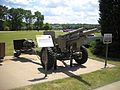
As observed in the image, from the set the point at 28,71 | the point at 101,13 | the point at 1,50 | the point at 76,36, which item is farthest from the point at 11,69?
the point at 101,13

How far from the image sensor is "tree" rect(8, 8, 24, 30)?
98.0 m

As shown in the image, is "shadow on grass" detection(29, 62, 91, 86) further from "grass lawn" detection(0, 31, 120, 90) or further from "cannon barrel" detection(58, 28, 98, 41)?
"cannon barrel" detection(58, 28, 98, 41)

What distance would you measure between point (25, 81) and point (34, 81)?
33cm

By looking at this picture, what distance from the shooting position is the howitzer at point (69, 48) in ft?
38.0

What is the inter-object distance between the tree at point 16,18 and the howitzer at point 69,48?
85711 mm

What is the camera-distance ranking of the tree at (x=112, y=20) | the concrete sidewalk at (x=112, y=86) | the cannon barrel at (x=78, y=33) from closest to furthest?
the concrete sidewalk at (x=112, y=86) < the cannon barrel at (x=78, y=33) < the tree at (x=112, y=20)

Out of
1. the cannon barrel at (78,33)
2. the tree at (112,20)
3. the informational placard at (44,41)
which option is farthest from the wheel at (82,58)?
the tree at (112,20)

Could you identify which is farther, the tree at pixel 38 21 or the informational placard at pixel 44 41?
the tree at pixel 38 21

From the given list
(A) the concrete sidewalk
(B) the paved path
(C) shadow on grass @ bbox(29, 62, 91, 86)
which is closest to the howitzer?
(C) shadow on grass @ bbox(29, 62, 91, 86)

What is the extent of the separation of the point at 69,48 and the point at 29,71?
96.2 inches

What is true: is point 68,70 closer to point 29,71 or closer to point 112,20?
point 29,71

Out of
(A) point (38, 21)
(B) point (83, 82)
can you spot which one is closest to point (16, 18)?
(A) point (38, 21)

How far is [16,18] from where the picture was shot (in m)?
103

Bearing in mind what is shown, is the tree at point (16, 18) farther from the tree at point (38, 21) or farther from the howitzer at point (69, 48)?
the howitzer at point (69, 48)
